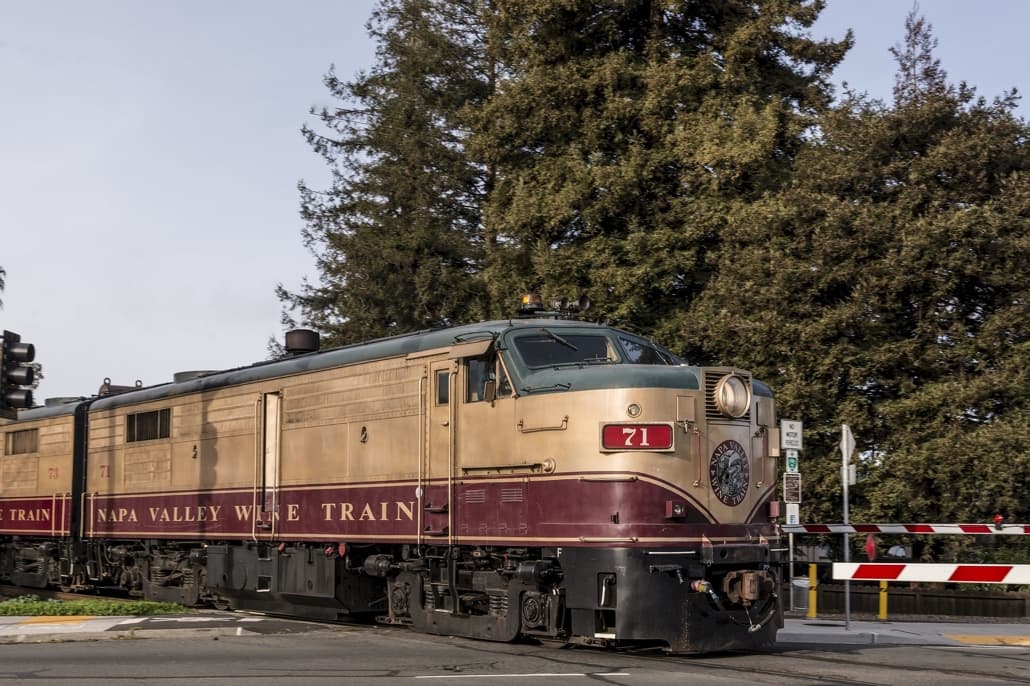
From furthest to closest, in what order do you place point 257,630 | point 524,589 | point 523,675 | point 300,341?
1. point 300,341
2. point 257,630
3. point 524,589
4. point 523,675

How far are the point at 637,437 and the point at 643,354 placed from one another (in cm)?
225

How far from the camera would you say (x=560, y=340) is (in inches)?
593

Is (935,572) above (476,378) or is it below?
below

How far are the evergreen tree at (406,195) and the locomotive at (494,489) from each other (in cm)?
1289

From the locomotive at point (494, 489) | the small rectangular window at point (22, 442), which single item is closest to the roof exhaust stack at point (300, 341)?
the locomotive at point (494, 489)

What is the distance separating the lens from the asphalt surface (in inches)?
599

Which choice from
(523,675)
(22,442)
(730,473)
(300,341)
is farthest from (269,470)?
(22,442)

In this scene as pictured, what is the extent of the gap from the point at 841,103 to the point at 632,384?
14847mm

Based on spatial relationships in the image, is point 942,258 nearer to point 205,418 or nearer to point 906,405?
point 906,405

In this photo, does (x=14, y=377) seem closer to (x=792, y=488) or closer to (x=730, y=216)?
(x=792, y=488)

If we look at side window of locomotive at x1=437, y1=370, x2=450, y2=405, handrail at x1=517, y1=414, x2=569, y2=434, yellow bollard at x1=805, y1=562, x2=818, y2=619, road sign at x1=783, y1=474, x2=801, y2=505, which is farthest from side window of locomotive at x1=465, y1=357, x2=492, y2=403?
yellow bollard at x1=805, y1=562, x2=818, y2=619

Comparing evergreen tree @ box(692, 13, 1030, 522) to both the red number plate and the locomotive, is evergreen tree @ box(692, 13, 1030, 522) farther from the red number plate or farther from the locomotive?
the red number plate

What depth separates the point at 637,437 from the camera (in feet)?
44.5

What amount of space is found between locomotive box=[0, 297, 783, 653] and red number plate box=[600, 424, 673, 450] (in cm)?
2
